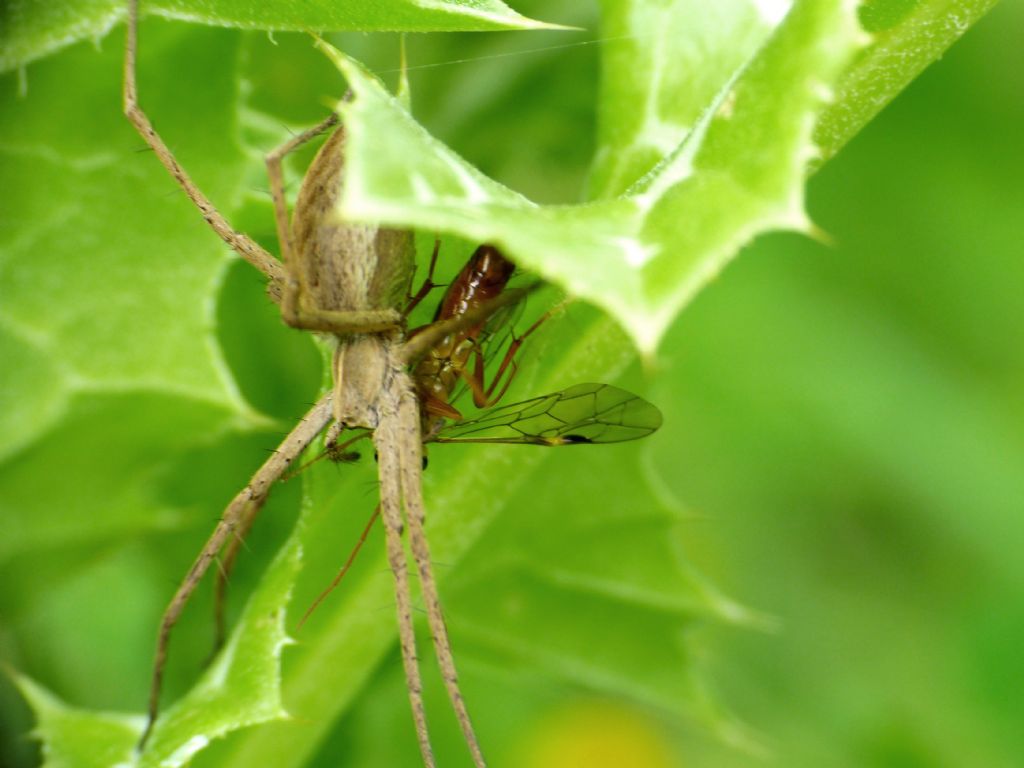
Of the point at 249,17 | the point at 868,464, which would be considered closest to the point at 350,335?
the point at 249,17

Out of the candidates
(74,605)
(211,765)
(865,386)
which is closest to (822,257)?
(865,386)

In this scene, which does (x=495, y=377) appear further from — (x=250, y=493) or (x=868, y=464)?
(x=868, y=464)

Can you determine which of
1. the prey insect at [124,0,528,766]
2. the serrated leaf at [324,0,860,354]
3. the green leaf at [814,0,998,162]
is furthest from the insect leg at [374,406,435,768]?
the green leaf at [814,0,998,162]

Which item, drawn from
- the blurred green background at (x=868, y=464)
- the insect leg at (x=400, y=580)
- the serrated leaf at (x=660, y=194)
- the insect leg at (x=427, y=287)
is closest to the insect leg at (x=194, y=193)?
the insect leg at (x=427, y=287)

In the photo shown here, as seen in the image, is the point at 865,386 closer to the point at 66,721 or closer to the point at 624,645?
the point at 624,645

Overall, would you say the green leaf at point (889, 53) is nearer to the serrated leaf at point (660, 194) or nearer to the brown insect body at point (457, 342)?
the serrated leaf at point (660, 194)

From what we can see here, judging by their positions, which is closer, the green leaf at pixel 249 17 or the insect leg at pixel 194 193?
the green leaf at pixel 249 17
